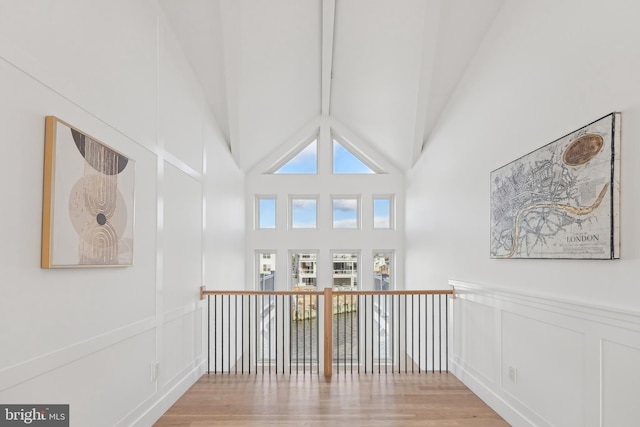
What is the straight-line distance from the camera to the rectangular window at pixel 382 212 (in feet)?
21.6

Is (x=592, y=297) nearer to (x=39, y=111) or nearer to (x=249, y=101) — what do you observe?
(x=39, y=111)

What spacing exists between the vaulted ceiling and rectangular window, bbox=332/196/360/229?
1.27 meters

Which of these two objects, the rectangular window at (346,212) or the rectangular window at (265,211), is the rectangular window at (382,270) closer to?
the rectangular window at (346,212)

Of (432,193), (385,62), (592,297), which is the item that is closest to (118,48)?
(385,62)

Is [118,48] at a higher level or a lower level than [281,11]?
lower

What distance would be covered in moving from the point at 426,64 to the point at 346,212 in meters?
3.12

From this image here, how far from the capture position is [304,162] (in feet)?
21.6

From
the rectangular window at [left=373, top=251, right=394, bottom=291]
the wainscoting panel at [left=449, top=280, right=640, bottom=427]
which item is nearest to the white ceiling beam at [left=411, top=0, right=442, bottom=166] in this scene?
the wainscoting panel at [left=449, top=280, right=640, bottom=427]

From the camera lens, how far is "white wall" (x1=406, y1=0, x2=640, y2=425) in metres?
1.93

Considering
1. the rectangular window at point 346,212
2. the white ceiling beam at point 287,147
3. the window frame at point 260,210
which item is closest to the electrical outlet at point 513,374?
the rectangular window at point 346,212

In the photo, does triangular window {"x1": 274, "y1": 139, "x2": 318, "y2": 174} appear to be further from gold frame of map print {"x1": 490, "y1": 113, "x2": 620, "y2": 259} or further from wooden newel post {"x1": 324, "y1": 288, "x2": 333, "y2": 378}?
gold frame of map print {"x1": 490, "y1": 113, "x2": 620, "y2": 259}

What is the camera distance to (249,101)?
4.66 m

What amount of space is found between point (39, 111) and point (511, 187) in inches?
120

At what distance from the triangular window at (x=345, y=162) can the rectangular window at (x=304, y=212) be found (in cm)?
68
